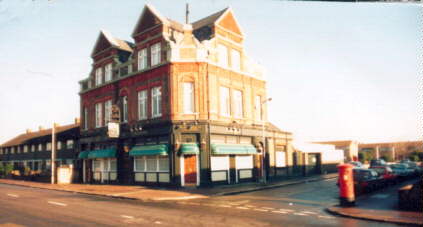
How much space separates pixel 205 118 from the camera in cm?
2633

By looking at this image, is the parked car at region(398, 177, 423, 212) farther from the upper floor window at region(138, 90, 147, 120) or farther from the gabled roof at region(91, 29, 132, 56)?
the gabled roof at region(91, 29, 132, 56)

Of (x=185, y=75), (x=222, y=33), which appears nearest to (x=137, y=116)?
(x=185, y=75)

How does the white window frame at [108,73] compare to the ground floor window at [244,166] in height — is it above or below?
above

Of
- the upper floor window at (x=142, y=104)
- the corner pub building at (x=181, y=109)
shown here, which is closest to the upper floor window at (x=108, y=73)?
the corner pub building at (x=181, y=109)

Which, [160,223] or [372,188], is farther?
[372,188]

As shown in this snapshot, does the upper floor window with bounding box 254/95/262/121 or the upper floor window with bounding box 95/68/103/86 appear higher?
the upper floor window with bounding box 95/68/103/86

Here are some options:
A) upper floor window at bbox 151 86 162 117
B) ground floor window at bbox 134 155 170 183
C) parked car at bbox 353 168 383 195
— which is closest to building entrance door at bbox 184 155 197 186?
ground floor window at bbox 134 155 170 183

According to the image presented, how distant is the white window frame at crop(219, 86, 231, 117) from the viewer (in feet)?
93.2

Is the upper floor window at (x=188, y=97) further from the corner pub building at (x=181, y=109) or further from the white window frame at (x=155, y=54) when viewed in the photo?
the white window frame at (x=155, y=54)

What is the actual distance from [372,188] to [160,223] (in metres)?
15.1

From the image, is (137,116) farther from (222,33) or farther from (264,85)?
(264,85)

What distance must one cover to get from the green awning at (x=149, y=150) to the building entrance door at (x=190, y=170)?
5.93 feet

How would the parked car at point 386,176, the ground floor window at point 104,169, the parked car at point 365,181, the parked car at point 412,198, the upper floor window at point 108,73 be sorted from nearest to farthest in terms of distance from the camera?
the parked car at point 412,198
the parked car at point 365,181
the parked car at point 386,176
the ground floor window at point 104,169
the upper floor window at point 108,73

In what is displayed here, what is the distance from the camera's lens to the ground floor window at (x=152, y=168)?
26562 millimetres
